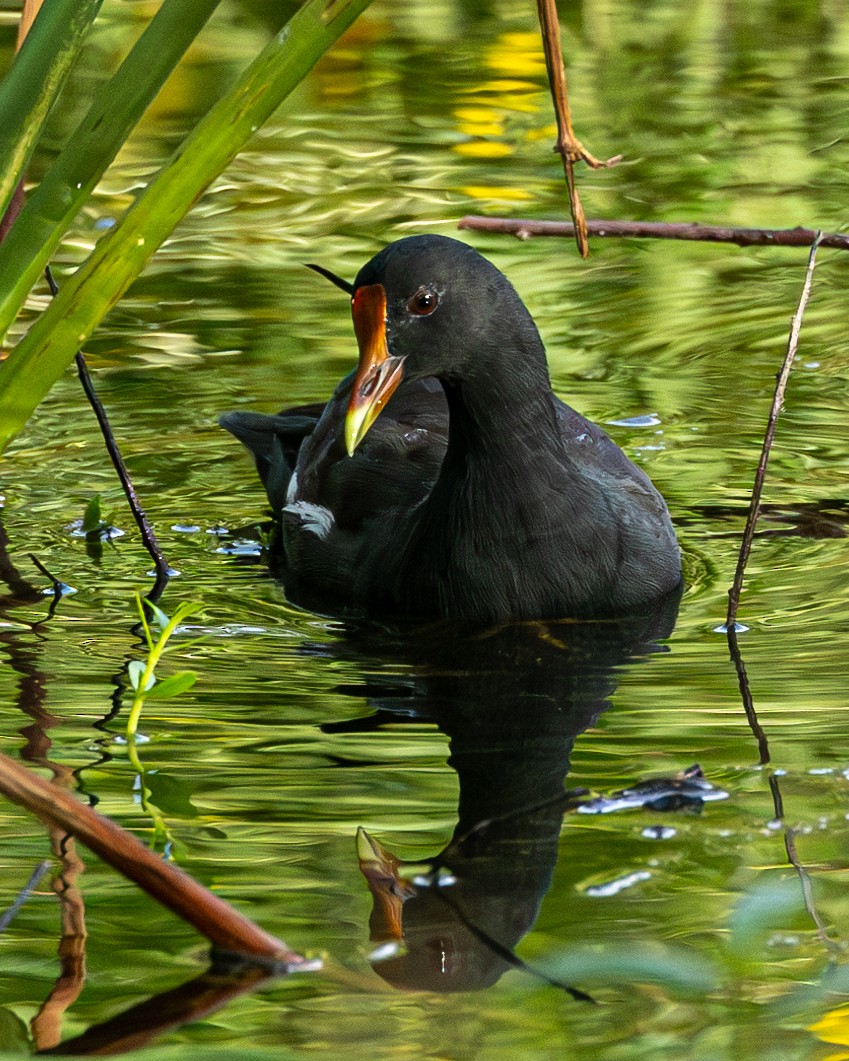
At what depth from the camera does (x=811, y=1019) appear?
2.29 metres

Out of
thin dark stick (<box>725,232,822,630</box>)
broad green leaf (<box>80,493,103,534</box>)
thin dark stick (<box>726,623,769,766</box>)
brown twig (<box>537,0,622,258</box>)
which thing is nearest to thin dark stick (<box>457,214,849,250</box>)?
thin dark stick (<box>725,232,822,630</box>)

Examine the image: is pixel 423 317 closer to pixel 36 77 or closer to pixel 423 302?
pixel 423 302

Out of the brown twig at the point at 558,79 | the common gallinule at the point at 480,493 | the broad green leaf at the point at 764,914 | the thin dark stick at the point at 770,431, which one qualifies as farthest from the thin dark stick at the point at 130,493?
the broad green leaf at the point at 764,914

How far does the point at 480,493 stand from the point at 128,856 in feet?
7.19

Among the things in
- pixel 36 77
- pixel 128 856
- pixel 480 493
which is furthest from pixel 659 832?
pixel 480 493

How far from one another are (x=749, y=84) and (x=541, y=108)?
33.3 inches

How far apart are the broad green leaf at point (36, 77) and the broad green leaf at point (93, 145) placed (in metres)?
0.06

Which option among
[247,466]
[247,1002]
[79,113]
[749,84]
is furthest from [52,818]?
[749,84]

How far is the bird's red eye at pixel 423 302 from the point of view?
398 cm

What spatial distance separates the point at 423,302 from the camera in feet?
13.1

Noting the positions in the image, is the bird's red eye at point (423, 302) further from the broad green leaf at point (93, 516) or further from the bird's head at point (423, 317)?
the broad green leaf at point (93, 516)

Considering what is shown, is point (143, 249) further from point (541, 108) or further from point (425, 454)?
point (541, 108)

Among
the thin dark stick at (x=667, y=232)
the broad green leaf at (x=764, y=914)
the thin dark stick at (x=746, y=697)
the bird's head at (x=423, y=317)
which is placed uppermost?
the thin dark stick at (x=667, y=232)

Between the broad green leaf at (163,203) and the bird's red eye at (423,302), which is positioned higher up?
the broad green leaf at (163,203)
